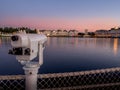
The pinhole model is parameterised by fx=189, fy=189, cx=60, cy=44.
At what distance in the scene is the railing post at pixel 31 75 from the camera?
10.8 feet

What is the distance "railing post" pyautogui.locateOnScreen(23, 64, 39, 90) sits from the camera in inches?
129

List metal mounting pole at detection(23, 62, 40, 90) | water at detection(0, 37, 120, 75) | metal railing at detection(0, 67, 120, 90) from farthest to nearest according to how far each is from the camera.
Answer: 1. water at detection(0, 37, 120, 75)
2. metal railing at detection(0, 67, 120, 90)
3. metal mounting pole at detection(23, 62, 40, 90)

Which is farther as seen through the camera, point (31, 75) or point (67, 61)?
point (67, 61)

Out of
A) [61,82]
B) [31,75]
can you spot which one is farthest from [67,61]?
[31,75]

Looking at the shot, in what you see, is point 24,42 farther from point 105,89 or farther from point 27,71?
point 105,89

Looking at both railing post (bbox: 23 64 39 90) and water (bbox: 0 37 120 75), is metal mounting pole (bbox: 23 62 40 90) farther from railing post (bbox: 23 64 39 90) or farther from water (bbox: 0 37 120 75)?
water (bbox: 0 37 120 75)

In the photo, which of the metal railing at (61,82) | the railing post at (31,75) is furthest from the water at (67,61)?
the railing post at (31,75)

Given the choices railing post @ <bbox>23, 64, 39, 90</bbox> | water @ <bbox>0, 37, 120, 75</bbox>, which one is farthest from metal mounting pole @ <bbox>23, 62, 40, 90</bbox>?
water @ <bbox>0, 37, 120, 75</bbox>

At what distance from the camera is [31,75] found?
3.42 m

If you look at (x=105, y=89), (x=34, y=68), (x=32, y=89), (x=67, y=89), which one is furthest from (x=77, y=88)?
(x=34, y=68)

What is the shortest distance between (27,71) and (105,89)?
380 cm

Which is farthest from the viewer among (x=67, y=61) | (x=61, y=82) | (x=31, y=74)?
(x=67, y=61)

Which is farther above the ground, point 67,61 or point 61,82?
point 61,82

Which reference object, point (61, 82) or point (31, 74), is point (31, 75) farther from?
point (61, 82)
